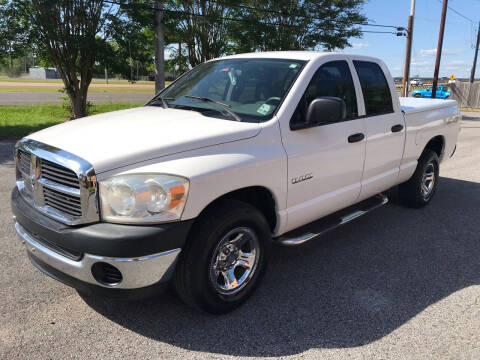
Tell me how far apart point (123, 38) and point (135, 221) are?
1160 centimetres

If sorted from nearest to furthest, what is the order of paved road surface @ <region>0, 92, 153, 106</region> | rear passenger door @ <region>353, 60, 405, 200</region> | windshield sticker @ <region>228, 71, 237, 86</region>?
1. windshield sticker @ <region>228, 71, 237, 86</region>
2. rear passenger door @ <region>353, 60, 405, 200</region>
3. paved road surface @ <region>0, 92, 153, 106</region>

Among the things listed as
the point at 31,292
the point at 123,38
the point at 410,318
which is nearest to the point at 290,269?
the point at 410,318

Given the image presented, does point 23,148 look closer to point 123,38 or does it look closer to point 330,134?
point 330,134

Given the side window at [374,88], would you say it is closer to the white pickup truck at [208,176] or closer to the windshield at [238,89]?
the white pickup truck at [208,176]

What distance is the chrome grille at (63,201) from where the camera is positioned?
2662 millimetres

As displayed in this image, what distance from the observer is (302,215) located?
3.61 m

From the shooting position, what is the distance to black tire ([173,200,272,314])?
2.78 metres

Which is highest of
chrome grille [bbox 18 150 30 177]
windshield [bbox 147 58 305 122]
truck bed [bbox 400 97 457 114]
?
windshield [bbox 147 58 305 122]

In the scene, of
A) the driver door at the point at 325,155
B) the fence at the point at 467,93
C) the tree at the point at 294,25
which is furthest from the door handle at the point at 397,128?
the fence at the point at 467,93

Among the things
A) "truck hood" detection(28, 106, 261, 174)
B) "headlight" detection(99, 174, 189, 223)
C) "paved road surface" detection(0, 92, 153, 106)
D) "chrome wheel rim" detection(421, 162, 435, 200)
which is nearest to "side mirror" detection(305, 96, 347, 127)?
"truck hood" detection(28, 106, 261, 174)

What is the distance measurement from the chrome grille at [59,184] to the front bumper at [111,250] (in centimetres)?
9

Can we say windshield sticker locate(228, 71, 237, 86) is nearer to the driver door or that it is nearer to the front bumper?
the driver door

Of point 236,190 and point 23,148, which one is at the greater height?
point 23,148

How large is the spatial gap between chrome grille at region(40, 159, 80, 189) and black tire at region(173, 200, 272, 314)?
2.71 ft
